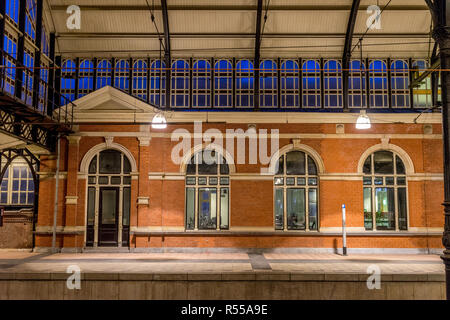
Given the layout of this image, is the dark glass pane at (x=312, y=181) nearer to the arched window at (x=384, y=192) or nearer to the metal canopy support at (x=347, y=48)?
the arched window at (x=384, y=192)

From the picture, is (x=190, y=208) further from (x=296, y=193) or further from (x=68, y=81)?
(x=68, y=81)

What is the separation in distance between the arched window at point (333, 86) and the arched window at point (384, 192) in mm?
2632

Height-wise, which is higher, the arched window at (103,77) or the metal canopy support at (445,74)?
the arched window at (103,77)

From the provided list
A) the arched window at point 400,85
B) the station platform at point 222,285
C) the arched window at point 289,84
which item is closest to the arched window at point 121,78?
the arched window at point 289,84

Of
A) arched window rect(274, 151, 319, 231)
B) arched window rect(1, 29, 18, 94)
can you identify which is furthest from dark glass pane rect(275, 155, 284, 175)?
arched window rect(1, 29, 18, 94)

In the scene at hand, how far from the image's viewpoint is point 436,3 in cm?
961

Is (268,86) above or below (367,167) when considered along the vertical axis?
above

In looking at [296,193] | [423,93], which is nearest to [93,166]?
[296,193]

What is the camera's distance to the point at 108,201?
16.3 m

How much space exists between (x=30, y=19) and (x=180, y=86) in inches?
237

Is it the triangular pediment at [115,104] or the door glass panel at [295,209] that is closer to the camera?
the triangular pediment at [115,104]

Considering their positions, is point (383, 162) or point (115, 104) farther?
point (383, 162)

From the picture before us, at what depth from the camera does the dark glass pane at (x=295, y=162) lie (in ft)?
54.1

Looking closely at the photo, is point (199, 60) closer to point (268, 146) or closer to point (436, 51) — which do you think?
point (268, 146)
